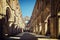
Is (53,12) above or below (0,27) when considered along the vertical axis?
above

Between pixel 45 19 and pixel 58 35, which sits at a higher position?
pixel 45 19

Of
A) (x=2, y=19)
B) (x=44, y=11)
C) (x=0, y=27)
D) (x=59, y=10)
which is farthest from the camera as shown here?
(x=44, y=11)

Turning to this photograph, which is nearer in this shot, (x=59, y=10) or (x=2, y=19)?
(x=59, y=10)

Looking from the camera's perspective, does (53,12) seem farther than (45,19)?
No

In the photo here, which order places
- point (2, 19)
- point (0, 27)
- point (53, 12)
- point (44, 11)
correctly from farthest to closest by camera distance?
point (44, 11)
point (0, 27)
point (2, 19)
point (53, 12)

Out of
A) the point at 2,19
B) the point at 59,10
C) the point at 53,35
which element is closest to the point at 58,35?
the point at 53,35

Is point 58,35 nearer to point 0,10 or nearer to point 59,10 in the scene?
point 59,10

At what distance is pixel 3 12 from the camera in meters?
14.3

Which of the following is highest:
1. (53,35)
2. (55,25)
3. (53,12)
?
(53,12)

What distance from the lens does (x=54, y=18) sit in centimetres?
1243

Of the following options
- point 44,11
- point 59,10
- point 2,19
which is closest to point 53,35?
point 59,10

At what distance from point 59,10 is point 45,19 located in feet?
32.9

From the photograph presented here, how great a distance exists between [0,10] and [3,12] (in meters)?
0.34

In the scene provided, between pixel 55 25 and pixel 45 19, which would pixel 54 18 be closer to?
pixel 55 25
